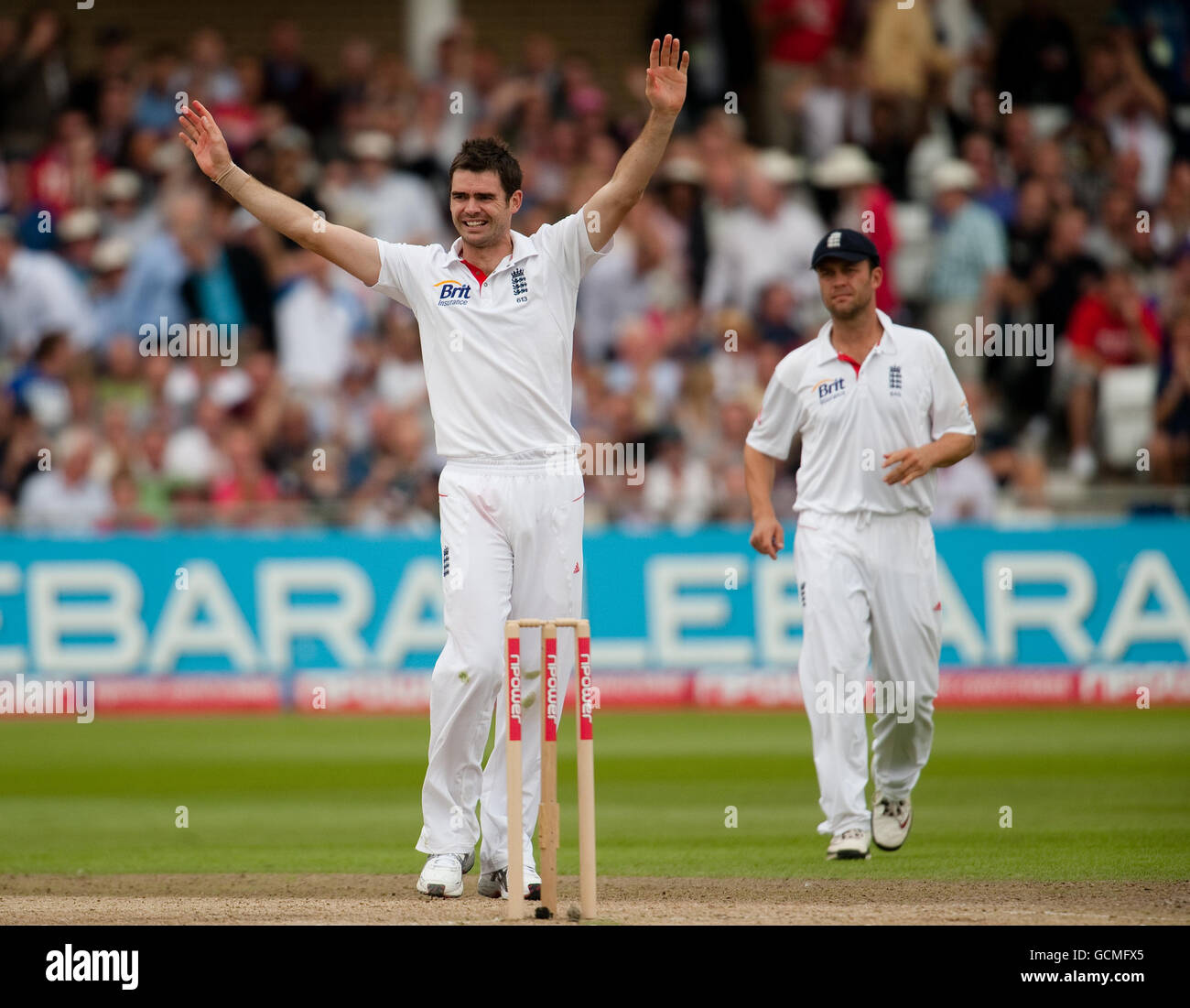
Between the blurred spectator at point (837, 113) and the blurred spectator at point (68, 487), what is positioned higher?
the blurred spectator at point (837, 113)

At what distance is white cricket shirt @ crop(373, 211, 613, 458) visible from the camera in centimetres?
825

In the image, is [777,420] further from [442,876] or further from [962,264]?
[962,264]

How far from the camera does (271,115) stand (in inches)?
814

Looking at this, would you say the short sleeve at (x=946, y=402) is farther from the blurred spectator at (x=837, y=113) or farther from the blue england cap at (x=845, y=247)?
the blurred spectator at (x=837, y=113)

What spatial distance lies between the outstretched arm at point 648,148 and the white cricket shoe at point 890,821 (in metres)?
3.45

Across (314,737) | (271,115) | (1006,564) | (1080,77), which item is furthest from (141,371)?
(1080,77)

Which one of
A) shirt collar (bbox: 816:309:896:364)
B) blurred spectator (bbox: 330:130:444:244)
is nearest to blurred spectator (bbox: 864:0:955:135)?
blurred spectator (bbox: 330:130:444:244)

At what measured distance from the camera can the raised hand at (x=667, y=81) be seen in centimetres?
801

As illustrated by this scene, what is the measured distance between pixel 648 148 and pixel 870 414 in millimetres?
2341

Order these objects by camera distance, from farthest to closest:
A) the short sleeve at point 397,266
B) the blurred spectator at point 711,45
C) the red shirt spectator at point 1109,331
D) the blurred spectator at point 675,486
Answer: the blurred spectator at point 711,45 < the red shirt spectator at point 1109,331 < the blurred spectator at point 675,486 < the short sleeve at point 397,266

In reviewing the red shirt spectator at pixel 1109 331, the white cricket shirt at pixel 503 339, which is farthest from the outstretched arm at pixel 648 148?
the red shirt spectator at pixel 1109 331

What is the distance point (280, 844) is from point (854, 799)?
124 inches

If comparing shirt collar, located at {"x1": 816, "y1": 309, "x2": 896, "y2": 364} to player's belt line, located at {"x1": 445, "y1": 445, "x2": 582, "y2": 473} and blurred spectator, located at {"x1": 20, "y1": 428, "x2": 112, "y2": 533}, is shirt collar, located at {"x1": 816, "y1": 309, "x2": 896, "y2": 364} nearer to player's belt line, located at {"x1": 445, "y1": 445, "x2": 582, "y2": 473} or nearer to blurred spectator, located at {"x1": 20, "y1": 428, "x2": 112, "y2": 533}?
player's belt line, located at {"x1": 445, "y1": 445, "x2": 582, "y2": 473}

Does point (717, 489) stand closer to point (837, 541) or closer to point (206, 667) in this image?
point (206, 667)
